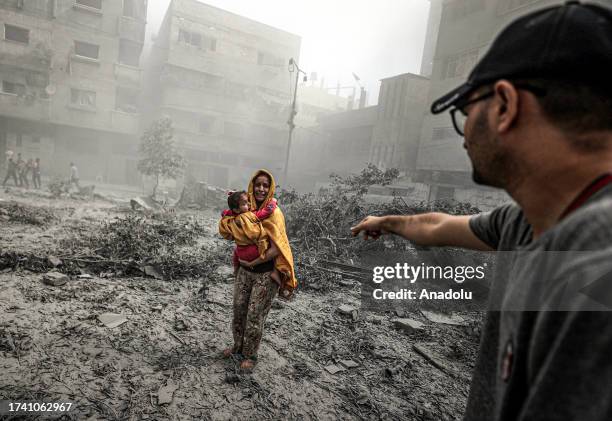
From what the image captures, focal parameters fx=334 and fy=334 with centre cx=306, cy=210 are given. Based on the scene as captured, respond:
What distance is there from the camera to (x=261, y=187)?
368 cm

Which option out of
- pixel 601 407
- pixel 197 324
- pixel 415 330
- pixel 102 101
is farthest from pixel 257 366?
pixel 102 101

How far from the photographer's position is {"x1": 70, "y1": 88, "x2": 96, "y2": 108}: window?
968 inches

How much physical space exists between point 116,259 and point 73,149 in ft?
80.8

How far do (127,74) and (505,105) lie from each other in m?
30.9

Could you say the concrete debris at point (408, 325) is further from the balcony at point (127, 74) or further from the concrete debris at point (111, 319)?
the balcony at point (127, 74)

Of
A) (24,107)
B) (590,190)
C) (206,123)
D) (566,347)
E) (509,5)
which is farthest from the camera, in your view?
(206,123)

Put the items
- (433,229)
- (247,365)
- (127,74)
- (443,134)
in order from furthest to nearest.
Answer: (127,74) < (443,134) < (247,365) < (433,229)

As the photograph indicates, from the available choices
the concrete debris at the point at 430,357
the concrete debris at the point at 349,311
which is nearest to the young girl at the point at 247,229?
the concrete debris at the point at 349,311

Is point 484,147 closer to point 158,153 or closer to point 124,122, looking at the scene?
point 158,153

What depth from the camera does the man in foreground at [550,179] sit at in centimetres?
57

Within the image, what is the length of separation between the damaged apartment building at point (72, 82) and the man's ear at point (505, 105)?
98.0 ft

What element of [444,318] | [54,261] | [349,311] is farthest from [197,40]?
[444,318]

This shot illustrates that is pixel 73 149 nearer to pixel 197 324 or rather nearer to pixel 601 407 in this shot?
pixel 197 324

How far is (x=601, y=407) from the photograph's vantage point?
568 millimetres
